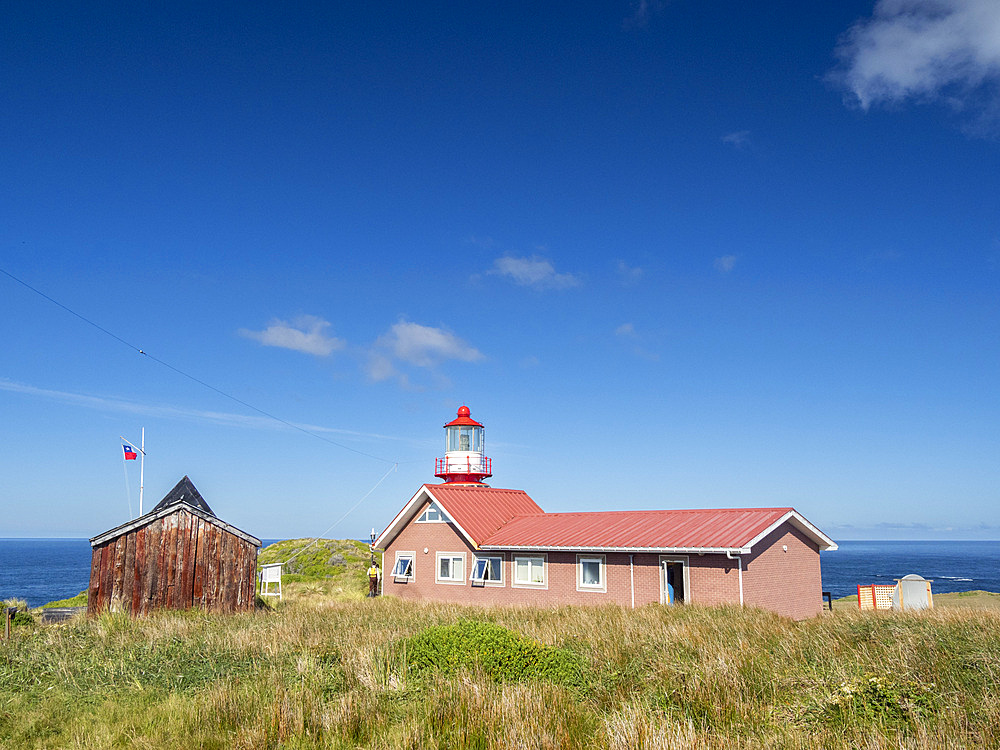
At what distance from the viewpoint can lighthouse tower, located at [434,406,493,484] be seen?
33500 millimetres

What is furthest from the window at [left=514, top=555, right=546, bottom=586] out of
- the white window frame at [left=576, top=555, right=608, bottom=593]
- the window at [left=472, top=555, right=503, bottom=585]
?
the white window frame at [left=576, top=555, right=608, bottom=593]

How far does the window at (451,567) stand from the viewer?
29750 millimetres

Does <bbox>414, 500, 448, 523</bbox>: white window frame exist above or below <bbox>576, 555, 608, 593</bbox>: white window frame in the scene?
above

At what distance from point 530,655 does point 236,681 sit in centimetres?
424

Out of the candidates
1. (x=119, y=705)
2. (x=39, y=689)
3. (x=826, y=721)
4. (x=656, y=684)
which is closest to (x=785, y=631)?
(x=656, y=684)

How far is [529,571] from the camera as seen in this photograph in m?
27.5

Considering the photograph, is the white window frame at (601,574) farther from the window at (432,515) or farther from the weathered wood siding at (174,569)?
the weathered wood siding at (174,569)

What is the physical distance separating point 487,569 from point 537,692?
812 inches

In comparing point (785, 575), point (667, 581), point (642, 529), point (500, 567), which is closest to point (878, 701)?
point (667, 581)

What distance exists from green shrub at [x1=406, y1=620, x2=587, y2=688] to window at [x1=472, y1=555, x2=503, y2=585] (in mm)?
17546

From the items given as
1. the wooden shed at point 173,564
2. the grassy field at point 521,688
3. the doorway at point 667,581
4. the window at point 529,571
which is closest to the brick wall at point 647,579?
the doorway at point 667,581

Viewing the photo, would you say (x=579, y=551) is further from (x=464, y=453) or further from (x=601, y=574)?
(x=464, y=453)

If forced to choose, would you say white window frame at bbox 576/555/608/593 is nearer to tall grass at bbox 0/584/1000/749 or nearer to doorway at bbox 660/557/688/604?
doorway at bbox 660/557/688/604

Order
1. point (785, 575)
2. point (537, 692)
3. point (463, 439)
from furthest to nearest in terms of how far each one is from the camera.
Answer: point (463, 439), point (785, 575), point (537, 692)
